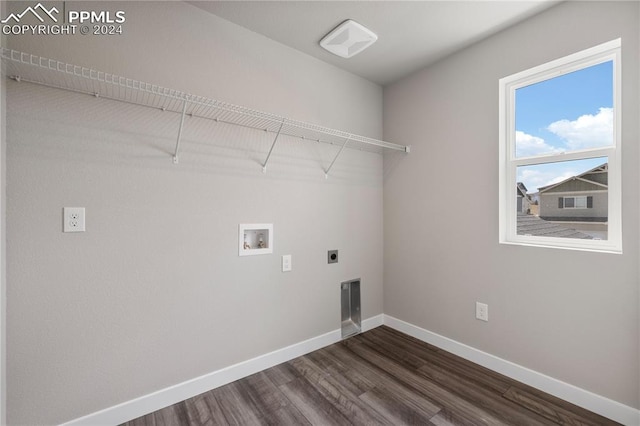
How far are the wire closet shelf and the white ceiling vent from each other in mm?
656

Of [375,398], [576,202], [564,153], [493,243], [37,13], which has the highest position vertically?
[37,13]

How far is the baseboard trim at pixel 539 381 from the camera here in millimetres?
1526

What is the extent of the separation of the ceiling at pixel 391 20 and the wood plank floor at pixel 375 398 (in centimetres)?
245

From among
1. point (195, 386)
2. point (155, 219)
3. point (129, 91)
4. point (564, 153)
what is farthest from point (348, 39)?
point (195, 386)

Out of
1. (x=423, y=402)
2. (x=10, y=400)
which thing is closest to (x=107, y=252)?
(x=10, y=400)

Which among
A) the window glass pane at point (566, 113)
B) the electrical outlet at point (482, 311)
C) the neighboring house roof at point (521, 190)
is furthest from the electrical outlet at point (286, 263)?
the window glass pane at point (566, 113)

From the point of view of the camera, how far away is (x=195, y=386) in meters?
1.76

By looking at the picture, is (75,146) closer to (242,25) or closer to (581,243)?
(242,25)

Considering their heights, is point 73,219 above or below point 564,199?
below

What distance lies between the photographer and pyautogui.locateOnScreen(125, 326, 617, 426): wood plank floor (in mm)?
1569

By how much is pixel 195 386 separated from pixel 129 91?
179 centimetres

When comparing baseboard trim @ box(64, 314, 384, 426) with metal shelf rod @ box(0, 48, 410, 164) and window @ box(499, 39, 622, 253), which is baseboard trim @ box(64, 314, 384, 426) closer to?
metal shelf rod @ box(0, 48, 410, 164)

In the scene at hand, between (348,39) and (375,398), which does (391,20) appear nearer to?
(348,39)

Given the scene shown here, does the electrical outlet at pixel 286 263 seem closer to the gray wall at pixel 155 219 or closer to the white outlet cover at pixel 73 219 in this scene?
the gray wall at pixel 155 219
